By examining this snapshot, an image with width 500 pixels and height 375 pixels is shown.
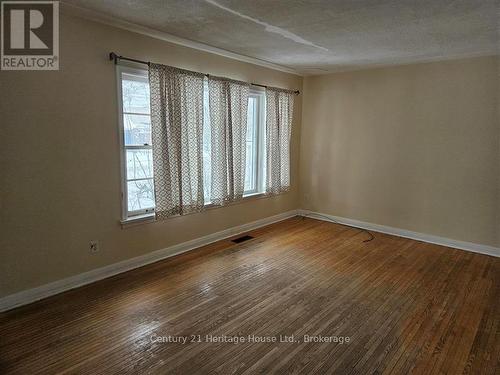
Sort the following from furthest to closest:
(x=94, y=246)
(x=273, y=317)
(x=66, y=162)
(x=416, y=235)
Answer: (x=416, y=235)
(x=94, y=246)
(x=66, y=162)
(x=273, y=317)

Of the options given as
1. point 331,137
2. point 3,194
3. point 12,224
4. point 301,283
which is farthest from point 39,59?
point 331,137

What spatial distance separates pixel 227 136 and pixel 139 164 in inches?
49.0

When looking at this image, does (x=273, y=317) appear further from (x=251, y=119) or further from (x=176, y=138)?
(x=251, y=119)

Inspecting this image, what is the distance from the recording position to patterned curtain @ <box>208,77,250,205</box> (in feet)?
13.3

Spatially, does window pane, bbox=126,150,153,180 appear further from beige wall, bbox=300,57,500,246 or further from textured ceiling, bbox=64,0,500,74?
beige wall, bbox=300,57,500,246

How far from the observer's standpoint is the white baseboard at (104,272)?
8.90 feet

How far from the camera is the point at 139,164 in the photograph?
11.4 ft

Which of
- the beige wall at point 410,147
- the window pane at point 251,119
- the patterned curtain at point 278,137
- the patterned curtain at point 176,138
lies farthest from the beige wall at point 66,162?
the beige wall at point 410,147

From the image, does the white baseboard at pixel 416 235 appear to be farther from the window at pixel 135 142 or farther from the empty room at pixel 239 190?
the window at pixel 135 142

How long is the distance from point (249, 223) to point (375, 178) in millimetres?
2099

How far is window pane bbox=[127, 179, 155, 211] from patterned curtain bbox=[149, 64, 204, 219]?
164 millimetres

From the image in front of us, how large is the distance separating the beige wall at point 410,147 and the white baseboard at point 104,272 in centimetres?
192

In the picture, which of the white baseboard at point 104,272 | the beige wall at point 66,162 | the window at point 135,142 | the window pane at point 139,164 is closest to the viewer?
the beige wall at point 66,162

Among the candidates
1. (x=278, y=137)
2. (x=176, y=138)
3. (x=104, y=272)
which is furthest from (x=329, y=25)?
(x=104, y=272)
